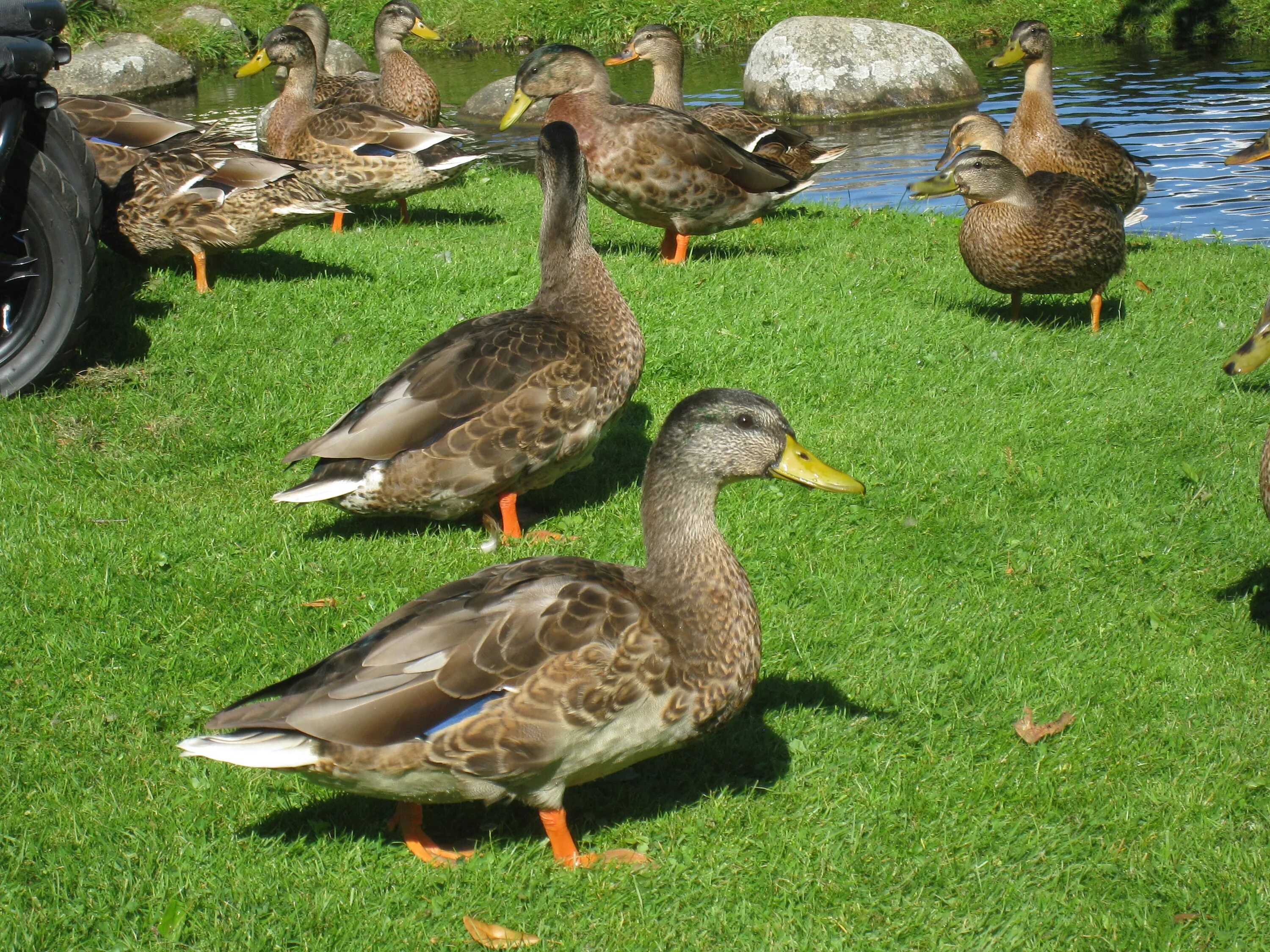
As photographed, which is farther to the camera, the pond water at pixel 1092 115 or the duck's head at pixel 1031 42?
the pond water at pixel 1092 115

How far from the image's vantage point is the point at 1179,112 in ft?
54.0

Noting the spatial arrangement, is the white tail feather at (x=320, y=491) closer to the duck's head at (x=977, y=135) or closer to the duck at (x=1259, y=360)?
the duck at (x=1259, y=360)

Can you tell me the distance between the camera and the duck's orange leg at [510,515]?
17.2 feet

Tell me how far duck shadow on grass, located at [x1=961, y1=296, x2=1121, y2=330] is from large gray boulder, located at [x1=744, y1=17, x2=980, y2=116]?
32.6 ft

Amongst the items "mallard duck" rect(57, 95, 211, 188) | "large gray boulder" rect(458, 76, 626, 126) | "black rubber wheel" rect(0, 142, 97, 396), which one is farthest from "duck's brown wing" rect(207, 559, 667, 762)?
"large gray boulder" rect(458, 76, 626, 126)

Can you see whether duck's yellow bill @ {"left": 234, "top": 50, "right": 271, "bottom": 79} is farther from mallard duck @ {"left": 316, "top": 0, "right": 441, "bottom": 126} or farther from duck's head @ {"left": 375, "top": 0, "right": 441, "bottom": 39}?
duck's head @ {"left": 375, "top": 0, "right": 441, "bottom": 39}

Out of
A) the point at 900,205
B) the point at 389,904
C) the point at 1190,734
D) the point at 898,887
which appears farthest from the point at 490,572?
the point at 900,205

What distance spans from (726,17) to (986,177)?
1940 cm

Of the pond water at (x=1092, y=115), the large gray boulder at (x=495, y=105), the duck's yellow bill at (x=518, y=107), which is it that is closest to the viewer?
the duck's yellow bill at (x=518, y=107)

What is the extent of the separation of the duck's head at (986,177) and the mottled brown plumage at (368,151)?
4.06 metres

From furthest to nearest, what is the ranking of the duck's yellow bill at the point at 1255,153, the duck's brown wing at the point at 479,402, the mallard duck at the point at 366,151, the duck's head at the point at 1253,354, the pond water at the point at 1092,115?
the pond water at the point at 1092,115 < the mallard duck at the point at 366,151 < the duck's yellow bill at the point at 1255,153 < the duck's brown wing at the point at 479,402 < the duck's head at the point at 1253,354

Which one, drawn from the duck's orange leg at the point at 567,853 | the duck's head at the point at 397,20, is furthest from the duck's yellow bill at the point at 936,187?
the duck's head at the point at 397,20

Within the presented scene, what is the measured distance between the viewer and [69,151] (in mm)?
6379

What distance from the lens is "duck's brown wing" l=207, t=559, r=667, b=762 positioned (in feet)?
10.3
